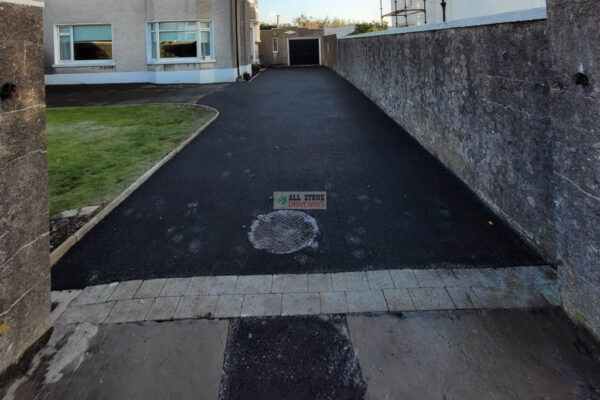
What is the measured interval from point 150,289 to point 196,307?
572mm

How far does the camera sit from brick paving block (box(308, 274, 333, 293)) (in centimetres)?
366

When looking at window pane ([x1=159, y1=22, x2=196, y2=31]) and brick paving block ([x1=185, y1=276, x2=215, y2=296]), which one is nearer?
brick paving block ([x1=185, y1=276, x2=215, y2=296])

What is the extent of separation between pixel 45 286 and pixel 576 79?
4083 millimetres

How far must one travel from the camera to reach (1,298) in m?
2.69

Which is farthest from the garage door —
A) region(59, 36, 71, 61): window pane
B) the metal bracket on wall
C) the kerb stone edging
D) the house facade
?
the metal bracket on wall

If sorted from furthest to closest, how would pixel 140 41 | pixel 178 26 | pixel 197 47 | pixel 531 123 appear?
pixel 140 41
pixel 197 47
pixel 178 26
pixel 531 123

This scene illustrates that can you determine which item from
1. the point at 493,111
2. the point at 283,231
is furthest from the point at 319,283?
the point at 493,111

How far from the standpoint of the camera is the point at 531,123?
157 inches

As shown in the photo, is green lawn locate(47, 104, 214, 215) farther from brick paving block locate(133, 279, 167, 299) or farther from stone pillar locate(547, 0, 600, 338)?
stone pillar locate(547, 0, 600, 338)

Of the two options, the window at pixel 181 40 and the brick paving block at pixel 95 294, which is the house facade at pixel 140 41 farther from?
the brick paving block at pixel 95 294

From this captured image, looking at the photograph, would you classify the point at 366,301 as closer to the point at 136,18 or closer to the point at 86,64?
the point at 136,18

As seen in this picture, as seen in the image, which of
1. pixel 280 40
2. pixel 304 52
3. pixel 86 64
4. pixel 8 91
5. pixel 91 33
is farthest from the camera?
pixel 304 52

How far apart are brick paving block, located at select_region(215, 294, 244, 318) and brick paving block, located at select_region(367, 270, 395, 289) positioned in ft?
3.77

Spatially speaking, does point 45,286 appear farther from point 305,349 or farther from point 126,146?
point 126,146
